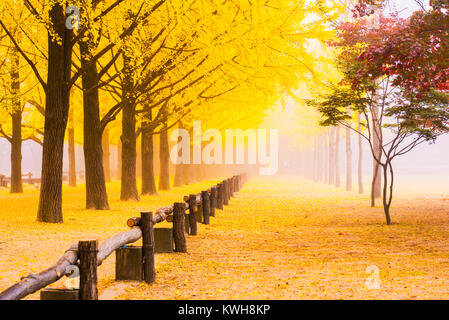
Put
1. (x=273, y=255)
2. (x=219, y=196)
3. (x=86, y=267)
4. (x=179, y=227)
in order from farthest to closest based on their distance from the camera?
(x=219, y=196) → (x=179, y=227) → (x=273, y=255) → (x=86, y=267)

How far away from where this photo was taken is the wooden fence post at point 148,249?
331 inches

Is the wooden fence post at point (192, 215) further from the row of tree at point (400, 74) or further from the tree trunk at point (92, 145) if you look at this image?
the tree trunk at point (92, 145)

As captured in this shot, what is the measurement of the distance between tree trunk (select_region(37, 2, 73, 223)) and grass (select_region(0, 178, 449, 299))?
0.73 m

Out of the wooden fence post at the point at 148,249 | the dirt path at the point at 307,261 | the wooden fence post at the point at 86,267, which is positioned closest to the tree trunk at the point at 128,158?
the dirt path at the point at 307,261

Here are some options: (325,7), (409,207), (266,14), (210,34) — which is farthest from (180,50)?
(409,207)

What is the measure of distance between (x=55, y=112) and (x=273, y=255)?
7.50 m

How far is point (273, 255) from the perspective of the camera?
36.0 feet

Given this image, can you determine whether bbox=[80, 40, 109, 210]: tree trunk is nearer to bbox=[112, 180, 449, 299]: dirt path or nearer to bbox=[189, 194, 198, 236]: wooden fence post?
bbox=[112, 180, 449, 299]: dirt path

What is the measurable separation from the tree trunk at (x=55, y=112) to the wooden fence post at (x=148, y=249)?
Answer: 743 cm

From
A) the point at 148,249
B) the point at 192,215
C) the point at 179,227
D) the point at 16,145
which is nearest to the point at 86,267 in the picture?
the point at 148,249

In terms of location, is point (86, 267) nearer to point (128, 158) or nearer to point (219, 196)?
point (219, 196)

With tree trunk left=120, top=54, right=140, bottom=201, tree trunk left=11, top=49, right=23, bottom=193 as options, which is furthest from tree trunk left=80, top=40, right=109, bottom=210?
tree trunk left=11, top=49, right=23, bottom=193
